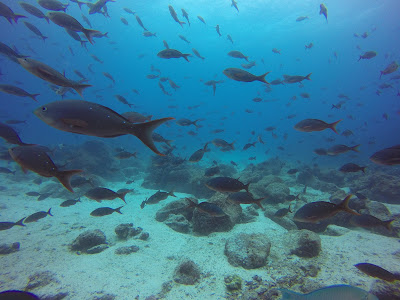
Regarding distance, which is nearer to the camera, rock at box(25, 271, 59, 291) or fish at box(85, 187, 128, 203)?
rock at box(25, 271, 59, 291)

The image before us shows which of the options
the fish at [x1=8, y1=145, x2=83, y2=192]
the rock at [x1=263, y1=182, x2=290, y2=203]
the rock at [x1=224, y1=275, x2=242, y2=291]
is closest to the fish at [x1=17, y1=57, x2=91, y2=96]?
the fish at [x1=8, y1=145, x2=83, y2=192]

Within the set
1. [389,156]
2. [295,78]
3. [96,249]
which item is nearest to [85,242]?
[96,249]

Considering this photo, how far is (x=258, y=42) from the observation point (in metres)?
57.5

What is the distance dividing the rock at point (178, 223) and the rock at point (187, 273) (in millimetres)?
1965

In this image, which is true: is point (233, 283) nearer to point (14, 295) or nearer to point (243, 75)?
point (14, 295)

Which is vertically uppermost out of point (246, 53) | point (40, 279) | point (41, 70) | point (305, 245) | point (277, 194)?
point (246, 53)

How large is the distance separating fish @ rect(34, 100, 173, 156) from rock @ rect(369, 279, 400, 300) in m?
4.22

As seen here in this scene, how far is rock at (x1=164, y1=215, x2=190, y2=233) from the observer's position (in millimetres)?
5758

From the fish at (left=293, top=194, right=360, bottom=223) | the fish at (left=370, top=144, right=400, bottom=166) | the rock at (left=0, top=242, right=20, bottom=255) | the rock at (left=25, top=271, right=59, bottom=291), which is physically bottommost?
the rock at (left=25, top=271, right=59, bottom=291)

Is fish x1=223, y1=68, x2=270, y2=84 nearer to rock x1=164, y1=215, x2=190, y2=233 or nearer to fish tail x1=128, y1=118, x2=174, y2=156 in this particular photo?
fish tail x1=128, y1=118, x2=174, y2=156

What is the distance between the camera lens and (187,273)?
3697 millimetres

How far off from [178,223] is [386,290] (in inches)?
192

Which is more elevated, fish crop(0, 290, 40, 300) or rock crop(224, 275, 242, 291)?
fish crop(0, 290, 40, 300)

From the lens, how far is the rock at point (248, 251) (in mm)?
3834
